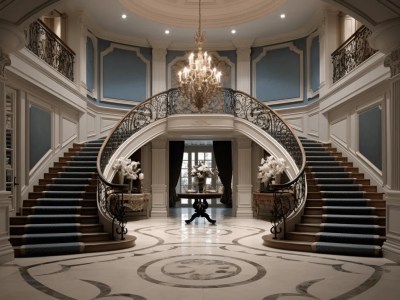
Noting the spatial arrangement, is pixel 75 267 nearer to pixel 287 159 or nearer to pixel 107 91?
pixel 287 159

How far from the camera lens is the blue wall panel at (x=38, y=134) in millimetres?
8336

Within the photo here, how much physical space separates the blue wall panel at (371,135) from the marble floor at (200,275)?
2.98 meters

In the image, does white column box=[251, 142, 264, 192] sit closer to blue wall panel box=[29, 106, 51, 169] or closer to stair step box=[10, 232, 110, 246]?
blue wall panel box=[29, 106, 51, 169]

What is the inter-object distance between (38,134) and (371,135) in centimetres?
692

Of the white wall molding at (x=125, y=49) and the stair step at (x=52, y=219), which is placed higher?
the white wall molding at (x=125, y=49)

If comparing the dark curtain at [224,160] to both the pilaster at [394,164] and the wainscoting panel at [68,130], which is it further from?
the pilaster at [394,164]

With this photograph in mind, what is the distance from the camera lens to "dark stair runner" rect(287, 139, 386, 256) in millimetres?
6324

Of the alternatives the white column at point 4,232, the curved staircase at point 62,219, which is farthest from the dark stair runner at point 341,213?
the white column at point 4,232

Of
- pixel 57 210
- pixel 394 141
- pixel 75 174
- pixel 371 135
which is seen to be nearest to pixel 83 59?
pixel 75 174

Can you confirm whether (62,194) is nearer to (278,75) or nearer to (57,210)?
(57,210)

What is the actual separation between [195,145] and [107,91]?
16.5 ft

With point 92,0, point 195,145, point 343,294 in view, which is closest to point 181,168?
point 195,145

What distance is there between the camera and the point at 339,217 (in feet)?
23.1

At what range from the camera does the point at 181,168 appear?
620 inches
